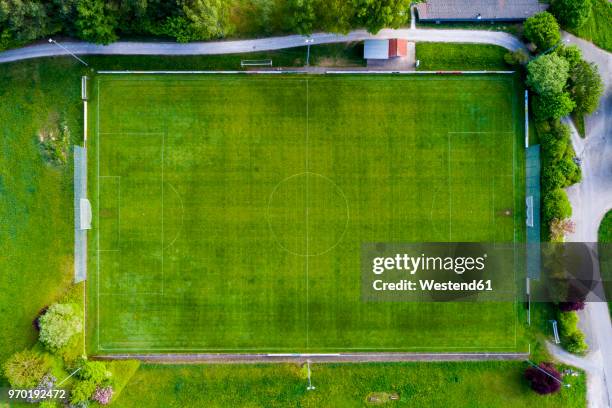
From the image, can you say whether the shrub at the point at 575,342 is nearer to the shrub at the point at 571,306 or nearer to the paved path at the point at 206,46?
the shrub at the point at 571,306

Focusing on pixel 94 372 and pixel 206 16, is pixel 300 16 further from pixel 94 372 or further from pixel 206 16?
pixel 94 372

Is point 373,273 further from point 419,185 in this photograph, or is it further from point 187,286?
Result: point 187,286

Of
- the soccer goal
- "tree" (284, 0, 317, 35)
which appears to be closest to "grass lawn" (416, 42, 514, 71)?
"tree" (284, 0, 317, 35)

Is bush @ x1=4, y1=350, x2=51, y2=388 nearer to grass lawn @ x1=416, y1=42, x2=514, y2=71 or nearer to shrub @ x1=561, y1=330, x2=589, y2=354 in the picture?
grass lawn @ x1=416, y1=42, x2=514, y2=71

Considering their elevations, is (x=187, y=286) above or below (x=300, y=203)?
below

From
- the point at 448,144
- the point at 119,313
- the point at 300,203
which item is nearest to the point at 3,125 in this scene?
the point at 119,313

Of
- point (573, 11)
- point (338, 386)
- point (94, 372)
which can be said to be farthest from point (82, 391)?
point (573, 11)
